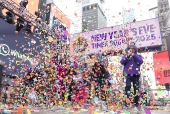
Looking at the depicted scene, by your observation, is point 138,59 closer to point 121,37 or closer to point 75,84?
point 75,84

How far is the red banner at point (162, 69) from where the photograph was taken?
11.1 meters

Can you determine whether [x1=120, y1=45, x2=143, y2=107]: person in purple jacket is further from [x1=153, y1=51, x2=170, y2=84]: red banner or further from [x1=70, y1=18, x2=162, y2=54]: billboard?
[x1=153, y1=51, x2=170, y2=84]: red banner

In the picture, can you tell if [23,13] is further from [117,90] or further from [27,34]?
[117,90]

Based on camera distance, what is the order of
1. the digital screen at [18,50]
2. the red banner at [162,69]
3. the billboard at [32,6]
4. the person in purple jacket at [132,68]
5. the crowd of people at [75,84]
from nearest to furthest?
the person in purple jacket at [132,68], the crowd of people at [75,84], the digital screen at [18,50], the red banner at [162,69], the billboard at [32,6]

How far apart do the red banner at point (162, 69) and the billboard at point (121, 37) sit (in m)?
3.59

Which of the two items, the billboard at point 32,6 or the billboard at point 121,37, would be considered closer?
the billboard at point 121,37

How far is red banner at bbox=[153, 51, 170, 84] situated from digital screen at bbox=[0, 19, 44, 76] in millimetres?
7140

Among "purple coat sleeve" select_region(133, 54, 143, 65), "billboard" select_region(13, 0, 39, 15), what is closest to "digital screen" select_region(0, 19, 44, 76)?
"purple coat sleeve" select_region(133, 54, 143, 65)

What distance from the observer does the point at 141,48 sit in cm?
811

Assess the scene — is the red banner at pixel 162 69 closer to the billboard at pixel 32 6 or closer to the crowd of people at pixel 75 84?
the crowd of people at pixel 75 84

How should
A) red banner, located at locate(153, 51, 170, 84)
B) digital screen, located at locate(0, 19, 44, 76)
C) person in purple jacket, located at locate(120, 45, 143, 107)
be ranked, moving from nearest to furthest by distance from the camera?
1. person in purple jacket, located at locate(120, 45, 143, 107)
2. digital screen, located at locate(0, 19, 44, 76)
3. red banner, located at locate(153, 51, 170, 84)

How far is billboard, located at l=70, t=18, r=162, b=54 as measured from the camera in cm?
790

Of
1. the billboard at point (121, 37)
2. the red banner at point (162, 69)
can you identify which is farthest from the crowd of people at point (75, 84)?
the red banner at point (162, 69)

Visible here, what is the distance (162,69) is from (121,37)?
482 cm
